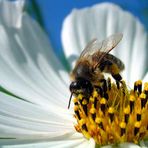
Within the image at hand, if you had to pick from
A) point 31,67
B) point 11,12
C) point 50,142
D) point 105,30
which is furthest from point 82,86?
point 105,30

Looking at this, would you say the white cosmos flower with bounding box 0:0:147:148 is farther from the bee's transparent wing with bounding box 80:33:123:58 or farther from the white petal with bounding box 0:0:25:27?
the bee's transparent wing with bounding box 80:33:123:58

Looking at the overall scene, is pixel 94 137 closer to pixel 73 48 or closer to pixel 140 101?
pixel 140 101

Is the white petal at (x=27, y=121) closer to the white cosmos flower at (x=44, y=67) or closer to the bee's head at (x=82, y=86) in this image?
the white cosmos flower at (x=44, y=67)

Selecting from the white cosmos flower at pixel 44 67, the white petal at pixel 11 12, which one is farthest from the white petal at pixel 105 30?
the white petal at pixel 11 12

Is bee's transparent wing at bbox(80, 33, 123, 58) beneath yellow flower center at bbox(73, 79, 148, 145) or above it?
above

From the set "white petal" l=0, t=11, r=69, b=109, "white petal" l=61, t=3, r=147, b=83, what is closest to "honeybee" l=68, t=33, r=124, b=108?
"white petal" l=0, t=11, r=69, b=109

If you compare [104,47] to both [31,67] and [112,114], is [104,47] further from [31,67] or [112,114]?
[31,67]

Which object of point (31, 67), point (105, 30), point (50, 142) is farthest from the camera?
point (105, 30)
